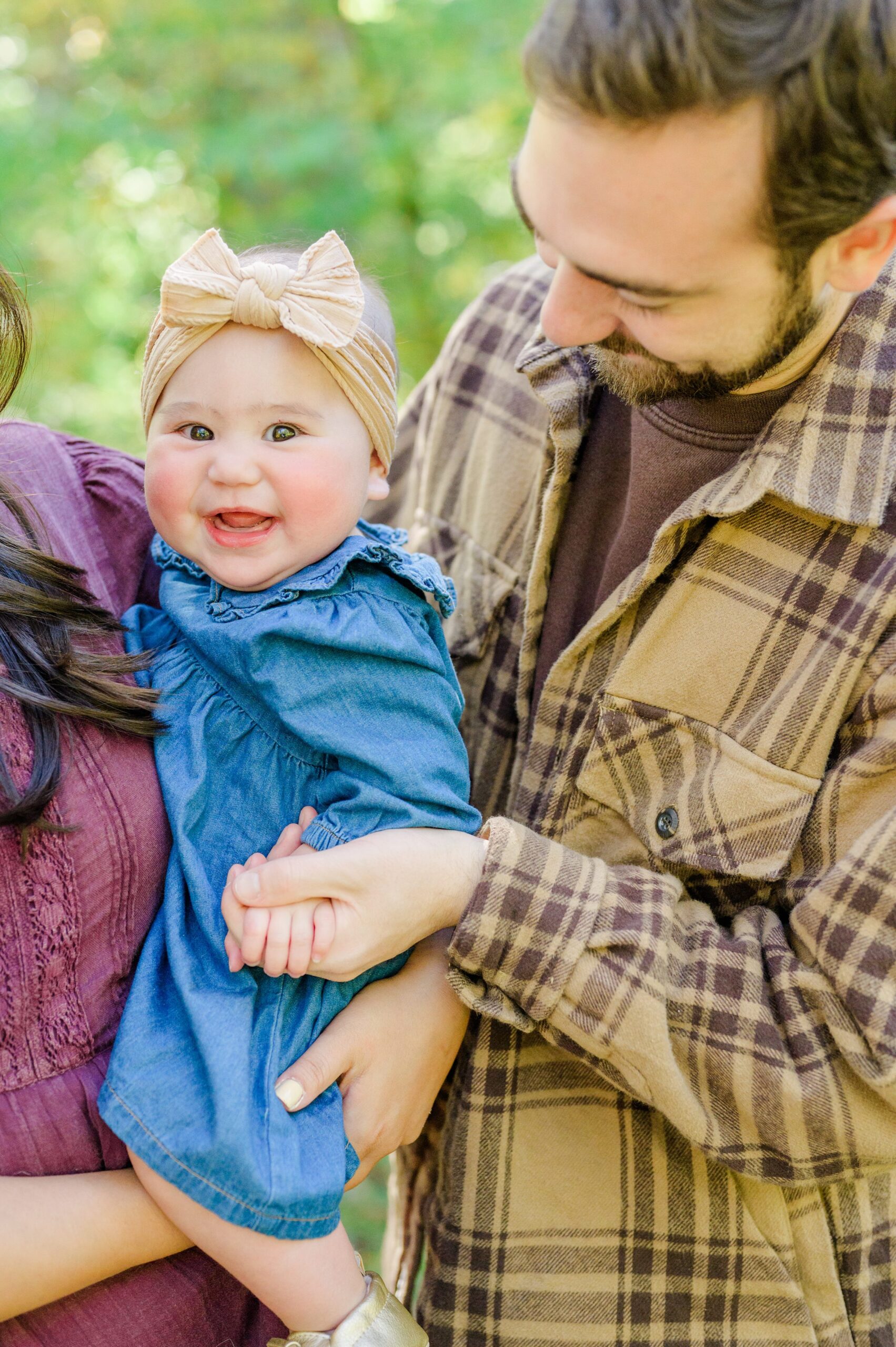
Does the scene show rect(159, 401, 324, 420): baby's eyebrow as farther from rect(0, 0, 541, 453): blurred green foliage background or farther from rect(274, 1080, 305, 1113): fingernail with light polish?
rect(0, 0, 541, 453): blurred green foliage background

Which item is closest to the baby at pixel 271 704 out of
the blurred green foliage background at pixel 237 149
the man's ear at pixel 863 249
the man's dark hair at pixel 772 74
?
the man's dark hair at pixel 772 74

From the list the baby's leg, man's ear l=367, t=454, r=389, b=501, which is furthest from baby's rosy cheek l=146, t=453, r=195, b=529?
the baby's leg

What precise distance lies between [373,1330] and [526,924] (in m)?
0.56

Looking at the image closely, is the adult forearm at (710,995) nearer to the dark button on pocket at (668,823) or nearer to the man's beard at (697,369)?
the dark button on pocket at (668,823)

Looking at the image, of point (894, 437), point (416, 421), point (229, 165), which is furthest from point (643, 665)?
point (229, 165)

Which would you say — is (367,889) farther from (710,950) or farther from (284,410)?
(284,410)

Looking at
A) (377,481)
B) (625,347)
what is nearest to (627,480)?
(625,347)

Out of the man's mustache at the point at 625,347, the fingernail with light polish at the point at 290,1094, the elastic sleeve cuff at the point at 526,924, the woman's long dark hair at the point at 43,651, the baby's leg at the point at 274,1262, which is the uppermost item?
the man's mustache at the point at 625,347

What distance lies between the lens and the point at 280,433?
170 centimetres

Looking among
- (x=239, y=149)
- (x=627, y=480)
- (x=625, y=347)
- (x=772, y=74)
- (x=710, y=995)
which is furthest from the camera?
(x=239, y=149)

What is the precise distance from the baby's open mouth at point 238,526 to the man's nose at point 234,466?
51 mm

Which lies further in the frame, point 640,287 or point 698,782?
point 698,782

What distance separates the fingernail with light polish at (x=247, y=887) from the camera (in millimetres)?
1515

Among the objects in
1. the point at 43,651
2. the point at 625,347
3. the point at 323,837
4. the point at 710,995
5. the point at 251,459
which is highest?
the point at 625,347
